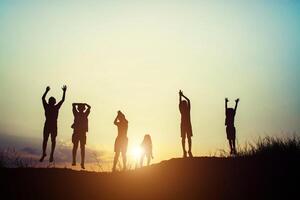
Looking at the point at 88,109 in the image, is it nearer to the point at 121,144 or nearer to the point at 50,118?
the point at 50,118

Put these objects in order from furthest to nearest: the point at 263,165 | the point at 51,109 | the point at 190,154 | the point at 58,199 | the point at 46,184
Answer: the point at 190,154, the point at 51,109, the point at 263,165, the point at 46,184, the point at 58,199

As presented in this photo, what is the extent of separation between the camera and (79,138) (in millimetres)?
19078

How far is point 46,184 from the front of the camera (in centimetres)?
1580

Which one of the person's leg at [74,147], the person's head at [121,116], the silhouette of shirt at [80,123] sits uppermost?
the person's head at [121,116]

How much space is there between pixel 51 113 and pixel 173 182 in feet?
18.0

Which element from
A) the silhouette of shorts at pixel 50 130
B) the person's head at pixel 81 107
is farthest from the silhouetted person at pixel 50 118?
the person's head at pixel 81 107

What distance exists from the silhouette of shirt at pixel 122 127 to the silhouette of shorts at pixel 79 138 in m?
1.40

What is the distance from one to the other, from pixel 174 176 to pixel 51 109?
5.35 metres

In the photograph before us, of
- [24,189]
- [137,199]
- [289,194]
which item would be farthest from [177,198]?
[24,189]

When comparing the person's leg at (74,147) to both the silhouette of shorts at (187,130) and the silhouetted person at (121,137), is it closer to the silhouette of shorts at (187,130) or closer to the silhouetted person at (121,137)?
the silhouetted person at (121,137)

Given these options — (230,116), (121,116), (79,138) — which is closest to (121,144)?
(121,116)

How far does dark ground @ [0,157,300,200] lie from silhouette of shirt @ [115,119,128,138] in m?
2.08

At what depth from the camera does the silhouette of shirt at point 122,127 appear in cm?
1942

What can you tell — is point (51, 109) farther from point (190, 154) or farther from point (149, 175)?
point (190, 154)
